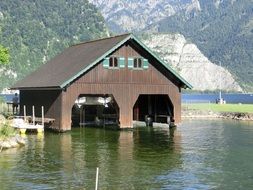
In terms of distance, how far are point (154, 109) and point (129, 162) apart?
3170 cm

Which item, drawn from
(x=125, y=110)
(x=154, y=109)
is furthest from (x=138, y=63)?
(x=154, y=109)

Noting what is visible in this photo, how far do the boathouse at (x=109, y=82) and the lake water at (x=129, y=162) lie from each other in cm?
411

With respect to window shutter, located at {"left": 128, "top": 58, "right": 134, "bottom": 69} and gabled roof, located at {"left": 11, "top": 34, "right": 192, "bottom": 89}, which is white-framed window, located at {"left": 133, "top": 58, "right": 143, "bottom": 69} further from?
gabled roof, located at {"left": 11, "top": 34, "right": 192, "bottom": 89}

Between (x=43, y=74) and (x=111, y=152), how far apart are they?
25.9 metres

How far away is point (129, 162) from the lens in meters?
34.6

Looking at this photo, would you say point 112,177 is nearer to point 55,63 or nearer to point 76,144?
point 76,144

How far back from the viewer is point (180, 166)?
33344 mm

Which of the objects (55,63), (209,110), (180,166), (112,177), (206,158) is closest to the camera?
(112,177)

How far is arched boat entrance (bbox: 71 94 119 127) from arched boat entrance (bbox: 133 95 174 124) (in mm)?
3141

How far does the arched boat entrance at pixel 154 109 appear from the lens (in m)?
62.7

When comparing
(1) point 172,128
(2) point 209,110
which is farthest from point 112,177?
(2) point 209,110

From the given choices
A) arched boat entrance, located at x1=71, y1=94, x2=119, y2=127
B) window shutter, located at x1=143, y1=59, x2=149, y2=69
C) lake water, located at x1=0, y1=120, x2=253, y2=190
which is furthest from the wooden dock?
window shutter, located at x1=143, y1=59, x2=149, y2=69

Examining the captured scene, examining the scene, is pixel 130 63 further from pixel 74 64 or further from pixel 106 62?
pixel 74 64

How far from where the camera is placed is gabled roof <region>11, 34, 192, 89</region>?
53.8 metres
